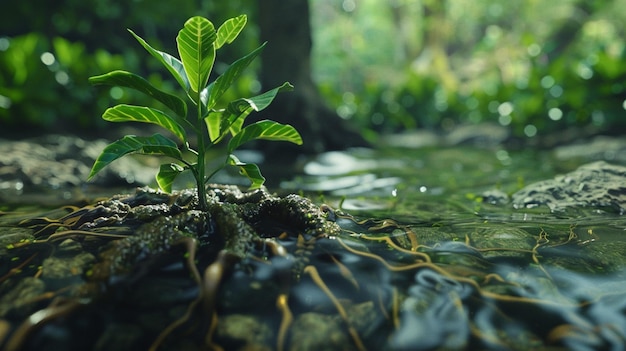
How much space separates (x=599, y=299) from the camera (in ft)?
5.00

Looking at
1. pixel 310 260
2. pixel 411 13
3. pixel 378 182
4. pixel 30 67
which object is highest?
pixel 411 13

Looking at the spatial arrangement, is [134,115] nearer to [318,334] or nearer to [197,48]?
[197,48]

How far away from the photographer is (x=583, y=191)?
2.83m

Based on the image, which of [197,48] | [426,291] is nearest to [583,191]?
[426,291]

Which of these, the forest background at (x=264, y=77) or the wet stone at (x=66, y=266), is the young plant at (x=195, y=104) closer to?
the wet stone at (x=66, y=266)

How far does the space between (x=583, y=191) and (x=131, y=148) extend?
2.60m

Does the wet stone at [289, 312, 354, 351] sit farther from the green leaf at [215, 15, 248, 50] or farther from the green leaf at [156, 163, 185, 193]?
the green leaf at [215, 15, 248, 50]

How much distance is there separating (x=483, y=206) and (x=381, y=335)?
1.77m

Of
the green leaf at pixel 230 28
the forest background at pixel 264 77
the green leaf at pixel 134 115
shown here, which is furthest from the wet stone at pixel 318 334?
the forest background at pixel 264 77

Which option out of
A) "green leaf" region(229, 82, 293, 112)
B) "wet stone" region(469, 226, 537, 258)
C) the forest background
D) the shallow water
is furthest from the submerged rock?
the forest background

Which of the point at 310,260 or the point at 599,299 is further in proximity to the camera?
the point at 310,260

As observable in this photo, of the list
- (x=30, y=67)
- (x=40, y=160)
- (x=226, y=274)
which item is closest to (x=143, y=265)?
(x=226, y=274)

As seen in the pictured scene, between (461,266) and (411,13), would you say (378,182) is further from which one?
(411,13)

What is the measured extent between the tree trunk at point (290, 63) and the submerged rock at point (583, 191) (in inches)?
138
